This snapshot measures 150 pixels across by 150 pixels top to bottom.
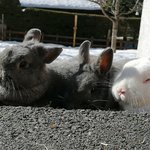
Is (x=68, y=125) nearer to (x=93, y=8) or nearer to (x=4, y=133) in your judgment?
(x=4, y=133)

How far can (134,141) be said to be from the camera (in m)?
3.25

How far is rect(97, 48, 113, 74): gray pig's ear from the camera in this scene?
484cm

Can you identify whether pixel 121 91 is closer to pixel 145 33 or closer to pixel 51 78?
pixel 51 78

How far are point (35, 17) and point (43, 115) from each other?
66.0ft

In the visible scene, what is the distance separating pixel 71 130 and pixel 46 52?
61.0 inches

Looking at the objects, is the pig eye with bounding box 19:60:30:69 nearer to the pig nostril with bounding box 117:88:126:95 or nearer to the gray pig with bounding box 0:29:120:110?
the gray pig with bounding box 0:29:120:110

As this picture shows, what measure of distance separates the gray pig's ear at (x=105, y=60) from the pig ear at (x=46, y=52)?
441mm

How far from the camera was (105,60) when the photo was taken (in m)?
4.86

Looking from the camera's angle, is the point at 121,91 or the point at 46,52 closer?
the point at 121,91

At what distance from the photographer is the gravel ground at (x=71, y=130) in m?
3.13

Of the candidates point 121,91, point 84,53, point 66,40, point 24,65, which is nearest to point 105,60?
point 84,53

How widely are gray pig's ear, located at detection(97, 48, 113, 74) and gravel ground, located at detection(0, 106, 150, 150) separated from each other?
0.95 m

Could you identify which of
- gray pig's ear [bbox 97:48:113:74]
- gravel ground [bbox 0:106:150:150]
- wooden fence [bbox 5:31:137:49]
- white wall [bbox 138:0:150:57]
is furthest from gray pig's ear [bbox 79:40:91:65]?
wooden fence [bbox 5:31:137:49]

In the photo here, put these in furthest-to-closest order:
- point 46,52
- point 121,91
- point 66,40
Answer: point 66,40 → point 46,52 → point 121,91
